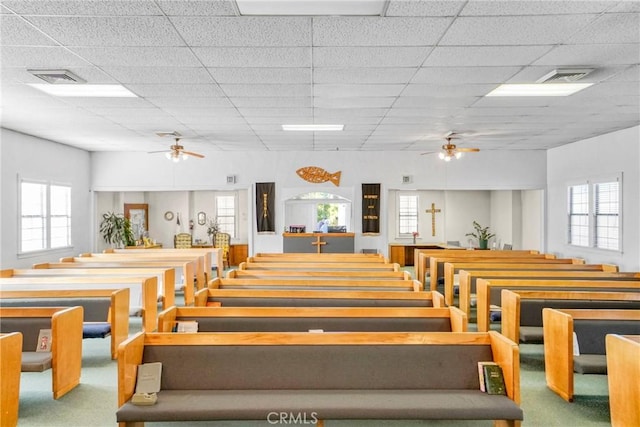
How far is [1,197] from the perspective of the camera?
664cm

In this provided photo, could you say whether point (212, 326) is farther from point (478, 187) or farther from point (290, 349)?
point (478, 187)

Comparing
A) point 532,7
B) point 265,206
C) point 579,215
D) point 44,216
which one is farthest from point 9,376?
point 579,215

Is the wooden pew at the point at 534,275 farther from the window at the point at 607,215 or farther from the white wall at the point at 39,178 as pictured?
the white wall at the point at 39,178

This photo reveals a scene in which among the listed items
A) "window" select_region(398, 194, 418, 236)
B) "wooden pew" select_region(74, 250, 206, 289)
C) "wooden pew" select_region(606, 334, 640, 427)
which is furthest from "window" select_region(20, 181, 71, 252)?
"window" select_region(398, 194, 418, 236)

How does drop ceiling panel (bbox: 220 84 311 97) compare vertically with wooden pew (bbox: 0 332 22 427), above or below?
above

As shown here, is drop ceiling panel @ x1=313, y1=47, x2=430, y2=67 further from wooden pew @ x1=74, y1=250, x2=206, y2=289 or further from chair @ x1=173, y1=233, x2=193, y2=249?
chair @ x1=173, y1=233, x2=193, y2=249

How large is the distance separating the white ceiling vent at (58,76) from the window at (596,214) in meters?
7.39

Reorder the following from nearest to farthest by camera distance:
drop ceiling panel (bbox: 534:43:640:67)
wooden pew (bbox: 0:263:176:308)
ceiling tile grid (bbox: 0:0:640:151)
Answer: ceiling tile grid (bbox: 0:0:640:151) < drop ceiling panel (bbox: 534:43:640:67) < wooden pew (bbox: 0:263:176:308)

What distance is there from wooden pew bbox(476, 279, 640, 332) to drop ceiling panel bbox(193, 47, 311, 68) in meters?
2.85

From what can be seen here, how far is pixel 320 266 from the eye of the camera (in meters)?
6.19

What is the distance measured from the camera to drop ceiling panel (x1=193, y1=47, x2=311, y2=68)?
11.5 feet

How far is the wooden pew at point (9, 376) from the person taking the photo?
265 cm

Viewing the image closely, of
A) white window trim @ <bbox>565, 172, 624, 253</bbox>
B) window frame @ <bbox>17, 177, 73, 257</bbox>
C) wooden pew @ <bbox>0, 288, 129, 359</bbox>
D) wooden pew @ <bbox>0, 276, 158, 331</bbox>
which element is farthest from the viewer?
window frame @ <bbox>17, 177, 73, 257</bbox>

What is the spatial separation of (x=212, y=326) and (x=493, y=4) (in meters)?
2.86
